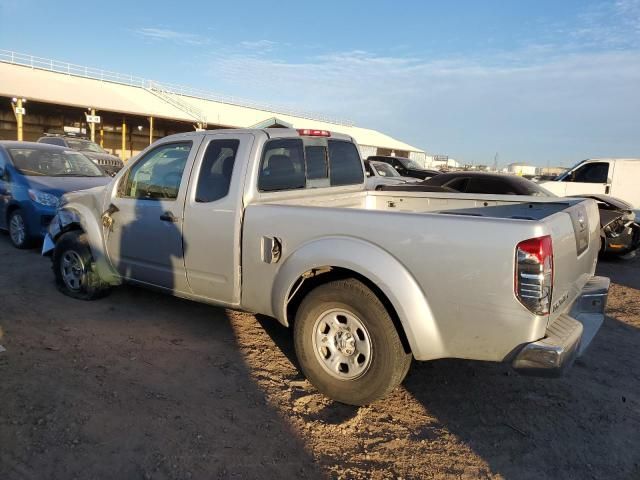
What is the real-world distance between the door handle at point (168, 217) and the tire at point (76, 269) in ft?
4.37

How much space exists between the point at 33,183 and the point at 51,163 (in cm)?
97

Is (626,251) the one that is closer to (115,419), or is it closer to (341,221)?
(341,221)

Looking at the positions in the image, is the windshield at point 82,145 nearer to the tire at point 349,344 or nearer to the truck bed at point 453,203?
the truck bed at point 453,203

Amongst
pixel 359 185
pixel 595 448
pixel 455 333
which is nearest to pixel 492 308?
pixel 455 333

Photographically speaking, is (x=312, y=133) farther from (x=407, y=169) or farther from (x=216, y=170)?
(x=407, y=169)

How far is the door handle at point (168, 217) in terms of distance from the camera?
425 centimetres

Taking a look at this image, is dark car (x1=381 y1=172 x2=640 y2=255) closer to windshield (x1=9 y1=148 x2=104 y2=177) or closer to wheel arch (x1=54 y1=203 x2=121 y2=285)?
wheel arch (x1=54 y1=203 x2=121 y2=285)

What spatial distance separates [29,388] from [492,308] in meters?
3.17

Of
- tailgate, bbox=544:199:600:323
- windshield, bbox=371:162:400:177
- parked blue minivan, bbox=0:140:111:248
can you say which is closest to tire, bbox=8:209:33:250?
parked blue minivan, bbox=0:140:111:248

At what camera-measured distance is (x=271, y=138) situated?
409cm

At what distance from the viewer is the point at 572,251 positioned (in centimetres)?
314

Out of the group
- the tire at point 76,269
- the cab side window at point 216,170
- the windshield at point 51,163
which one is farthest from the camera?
the windshield at point 51,163

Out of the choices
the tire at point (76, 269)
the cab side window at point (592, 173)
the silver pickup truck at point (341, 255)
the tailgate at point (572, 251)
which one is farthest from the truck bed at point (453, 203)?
the cab side window at point (592, 173)

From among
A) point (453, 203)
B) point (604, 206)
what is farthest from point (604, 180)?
point (453, 203)
